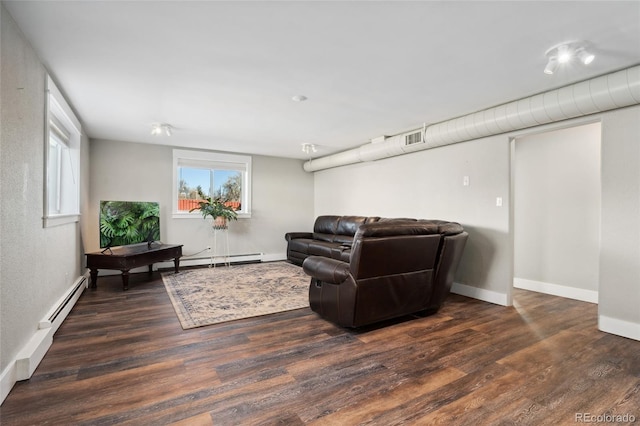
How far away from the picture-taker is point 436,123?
167 inches

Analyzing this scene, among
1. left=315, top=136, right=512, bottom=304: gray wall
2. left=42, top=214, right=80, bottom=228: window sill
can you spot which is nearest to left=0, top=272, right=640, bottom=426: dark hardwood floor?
left=315, top=136, right=512, bottom=304: gray wall

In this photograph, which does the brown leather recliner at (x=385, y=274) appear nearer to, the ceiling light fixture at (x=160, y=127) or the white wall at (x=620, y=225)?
the white wall at (x=620, y=225)

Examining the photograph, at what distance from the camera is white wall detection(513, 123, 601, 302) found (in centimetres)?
392

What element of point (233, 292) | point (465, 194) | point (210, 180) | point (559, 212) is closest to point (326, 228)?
point (210, 180)

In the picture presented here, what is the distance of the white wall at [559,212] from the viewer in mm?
3924

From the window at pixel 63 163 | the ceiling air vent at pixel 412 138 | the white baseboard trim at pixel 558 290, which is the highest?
the ceiling air vent at pixel 412 138

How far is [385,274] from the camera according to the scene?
2.88 meters

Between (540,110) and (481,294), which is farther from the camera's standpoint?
(481,294)

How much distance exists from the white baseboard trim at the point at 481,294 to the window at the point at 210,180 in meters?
4.38

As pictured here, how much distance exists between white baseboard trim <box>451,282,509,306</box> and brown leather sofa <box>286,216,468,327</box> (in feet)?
2.55

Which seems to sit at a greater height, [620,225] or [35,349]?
[620,225]

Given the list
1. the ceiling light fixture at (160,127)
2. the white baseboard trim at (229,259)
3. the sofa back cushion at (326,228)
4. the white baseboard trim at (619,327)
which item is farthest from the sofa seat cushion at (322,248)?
the white baseboard trim at (619,327)

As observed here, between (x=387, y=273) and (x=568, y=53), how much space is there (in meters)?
2.21

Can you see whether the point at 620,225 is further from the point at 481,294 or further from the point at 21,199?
the point at 21,199
